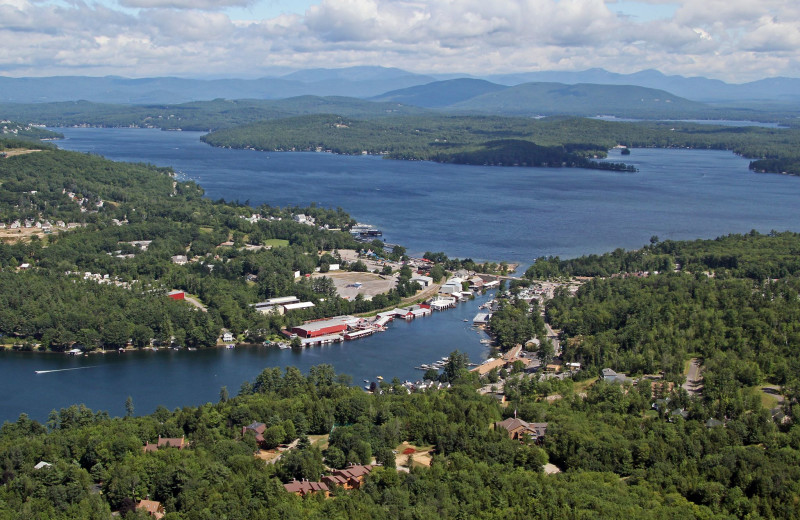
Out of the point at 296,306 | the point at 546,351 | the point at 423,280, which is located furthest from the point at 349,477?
the point at 423,280

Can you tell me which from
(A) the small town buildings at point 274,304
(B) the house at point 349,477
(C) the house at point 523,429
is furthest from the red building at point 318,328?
(B) the house at point 349,477

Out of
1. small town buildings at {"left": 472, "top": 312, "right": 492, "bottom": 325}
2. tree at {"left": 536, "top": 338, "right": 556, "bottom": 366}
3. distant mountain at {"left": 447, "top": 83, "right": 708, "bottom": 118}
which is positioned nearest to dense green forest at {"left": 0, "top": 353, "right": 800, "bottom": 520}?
tree at {"left": 536, "top": 338, "right": 556, "bottom": 366}

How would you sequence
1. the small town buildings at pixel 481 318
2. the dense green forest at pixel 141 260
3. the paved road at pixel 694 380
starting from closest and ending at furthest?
1. the paved road at pixel 694 380
2. the dense green forest at pixel 141 260
3. the small town buildings at pixel 481 318

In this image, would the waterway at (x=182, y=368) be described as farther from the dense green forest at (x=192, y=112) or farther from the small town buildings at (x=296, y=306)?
the dense green forest at (x=192, y=112)

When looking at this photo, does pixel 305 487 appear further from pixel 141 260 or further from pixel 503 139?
pixel 503 139

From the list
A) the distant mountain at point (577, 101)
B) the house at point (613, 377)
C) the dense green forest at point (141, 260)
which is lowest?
the house at point (613, 377)

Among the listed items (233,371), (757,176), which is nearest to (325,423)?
(233,371)
